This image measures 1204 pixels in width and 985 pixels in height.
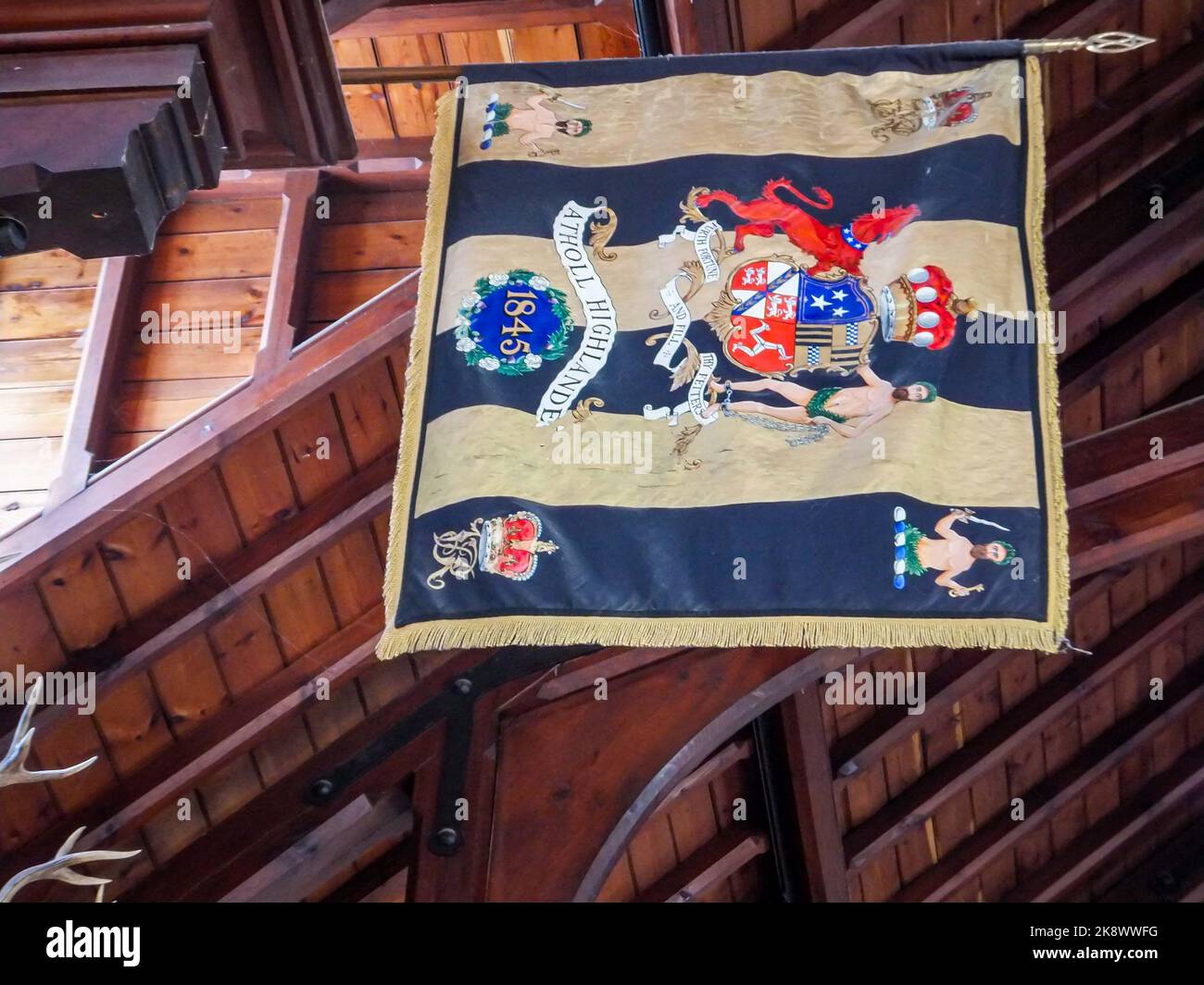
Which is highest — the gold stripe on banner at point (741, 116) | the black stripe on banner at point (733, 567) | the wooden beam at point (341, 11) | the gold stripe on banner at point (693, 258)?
the wooden beam at point (341, 11)

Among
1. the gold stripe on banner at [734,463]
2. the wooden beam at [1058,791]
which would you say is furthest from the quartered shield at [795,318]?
the wooden beam at [1058,791]

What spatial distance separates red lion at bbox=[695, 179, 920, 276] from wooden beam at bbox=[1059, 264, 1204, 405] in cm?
199

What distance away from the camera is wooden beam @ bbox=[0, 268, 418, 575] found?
3.81 m

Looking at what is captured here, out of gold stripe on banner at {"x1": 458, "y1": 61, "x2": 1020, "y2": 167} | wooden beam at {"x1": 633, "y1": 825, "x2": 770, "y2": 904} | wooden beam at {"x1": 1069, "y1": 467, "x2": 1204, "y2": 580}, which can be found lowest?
wooden beam at {"x1": 633, "y1": 825, "x2": 770, "y2": 904}

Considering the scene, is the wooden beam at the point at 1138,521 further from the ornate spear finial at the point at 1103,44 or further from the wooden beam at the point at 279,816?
the wooden beam at the point at 279,816

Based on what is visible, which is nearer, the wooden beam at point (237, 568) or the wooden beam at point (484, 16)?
the wooden beam at point (237, 568)

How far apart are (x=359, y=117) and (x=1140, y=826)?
15.0ft

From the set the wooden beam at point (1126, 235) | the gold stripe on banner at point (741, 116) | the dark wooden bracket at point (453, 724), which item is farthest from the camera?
the wooden beam at point (1126, 235)

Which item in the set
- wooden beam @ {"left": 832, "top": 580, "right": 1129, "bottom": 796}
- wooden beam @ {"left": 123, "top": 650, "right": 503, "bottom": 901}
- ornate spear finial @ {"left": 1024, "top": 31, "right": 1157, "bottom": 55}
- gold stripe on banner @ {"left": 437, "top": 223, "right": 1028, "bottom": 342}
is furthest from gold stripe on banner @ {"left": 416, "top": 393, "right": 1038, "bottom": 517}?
wooden beam @ {"left": 832, "top": 580, "right": 1129, "bottom": 796}

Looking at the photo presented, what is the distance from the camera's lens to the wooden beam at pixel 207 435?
3812mm

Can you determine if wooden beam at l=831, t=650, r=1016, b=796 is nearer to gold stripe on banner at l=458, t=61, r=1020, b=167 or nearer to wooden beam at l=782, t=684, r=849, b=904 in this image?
wooden beam at l=782, t=684, r=849, b=904

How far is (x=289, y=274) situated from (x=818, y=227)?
1696mm

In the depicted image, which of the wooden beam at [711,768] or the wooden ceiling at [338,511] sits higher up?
the wooden ceiling at [338,511]

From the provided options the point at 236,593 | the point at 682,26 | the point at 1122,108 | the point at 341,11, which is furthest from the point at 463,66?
the point at 1122,108
